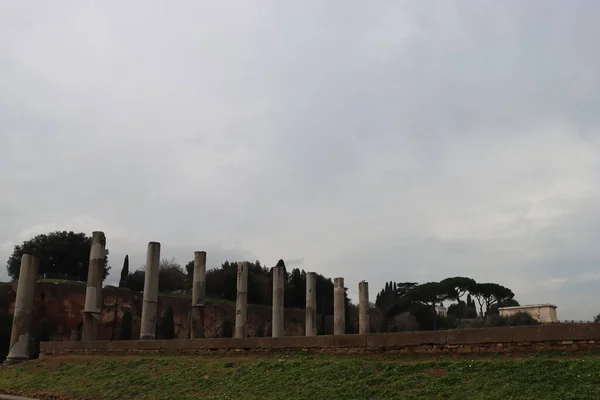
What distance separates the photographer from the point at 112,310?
37938mm

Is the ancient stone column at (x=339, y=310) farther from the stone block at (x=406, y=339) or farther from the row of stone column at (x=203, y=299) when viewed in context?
the stone block at (x=406, y=339)

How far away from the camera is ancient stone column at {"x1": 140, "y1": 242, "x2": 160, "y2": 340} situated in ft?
71.8

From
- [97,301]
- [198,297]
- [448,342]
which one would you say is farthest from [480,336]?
[97,301]

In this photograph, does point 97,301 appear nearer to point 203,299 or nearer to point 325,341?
point 203,299

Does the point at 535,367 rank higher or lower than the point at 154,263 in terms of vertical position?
lower

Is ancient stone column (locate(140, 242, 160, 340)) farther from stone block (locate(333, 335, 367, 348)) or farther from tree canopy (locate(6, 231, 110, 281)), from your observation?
tree canopy (locate(6, 231, 110, 281))

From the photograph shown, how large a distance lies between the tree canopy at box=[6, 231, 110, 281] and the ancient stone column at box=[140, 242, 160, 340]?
2792cm

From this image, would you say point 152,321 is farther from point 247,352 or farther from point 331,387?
point 331,387

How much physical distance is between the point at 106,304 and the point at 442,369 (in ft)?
108

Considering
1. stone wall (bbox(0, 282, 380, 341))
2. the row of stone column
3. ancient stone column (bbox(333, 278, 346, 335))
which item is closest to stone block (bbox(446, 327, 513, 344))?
the row of stone column

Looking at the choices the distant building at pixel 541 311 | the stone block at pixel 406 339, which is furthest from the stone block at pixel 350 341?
the distant building at pixel 541 311

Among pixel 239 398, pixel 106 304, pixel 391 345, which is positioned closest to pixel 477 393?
pixel 391 345

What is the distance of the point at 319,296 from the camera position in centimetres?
5191

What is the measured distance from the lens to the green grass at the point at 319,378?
Result: 754 cm
